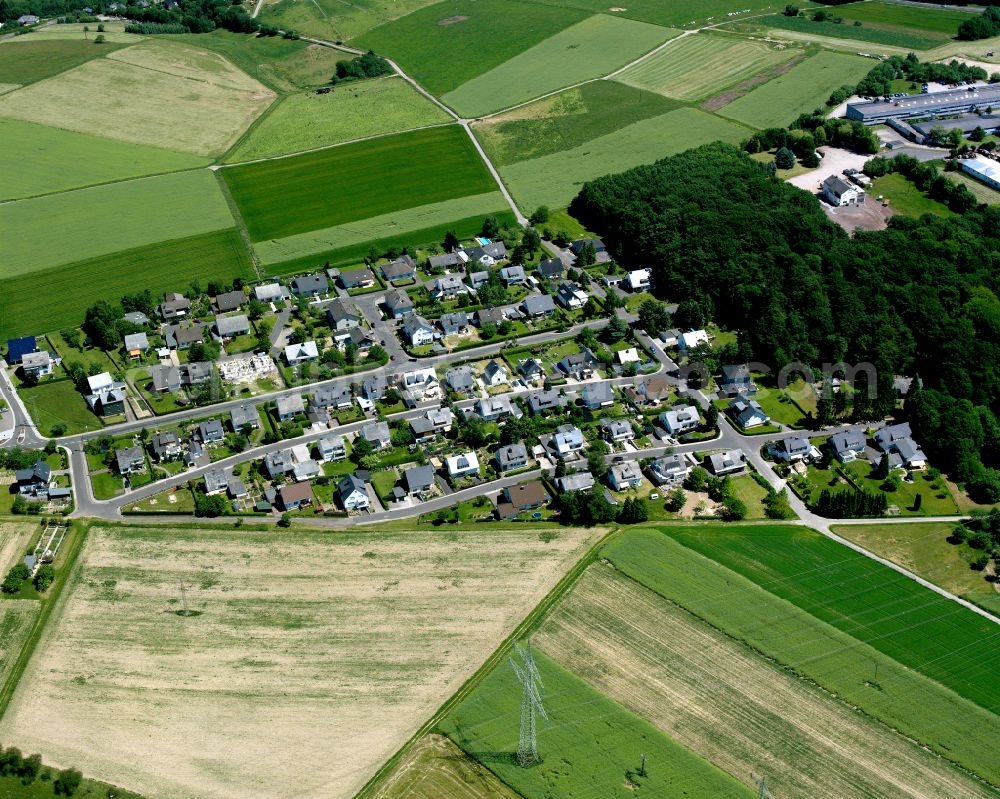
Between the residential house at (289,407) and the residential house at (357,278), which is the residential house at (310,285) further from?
the residential house at (289,407)

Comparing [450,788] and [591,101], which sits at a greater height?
[591,101]

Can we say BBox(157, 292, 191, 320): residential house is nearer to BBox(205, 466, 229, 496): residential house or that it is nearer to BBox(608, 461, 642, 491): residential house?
BBox(205, 466, 229, 496): residential house

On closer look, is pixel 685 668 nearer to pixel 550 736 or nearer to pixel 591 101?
pixel 550 736

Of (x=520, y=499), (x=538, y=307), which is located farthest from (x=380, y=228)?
(x=520, y=499)

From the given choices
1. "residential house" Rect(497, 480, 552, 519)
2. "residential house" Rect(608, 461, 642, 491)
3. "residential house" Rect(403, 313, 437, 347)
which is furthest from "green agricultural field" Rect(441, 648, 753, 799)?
"residential house" Rect(403, 313, 437, 347)

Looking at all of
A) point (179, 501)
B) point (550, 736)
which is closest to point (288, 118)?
point (179, 501)

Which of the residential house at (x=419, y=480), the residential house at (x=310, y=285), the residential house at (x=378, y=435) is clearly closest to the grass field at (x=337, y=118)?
the residential house at (x=310, y=285)
